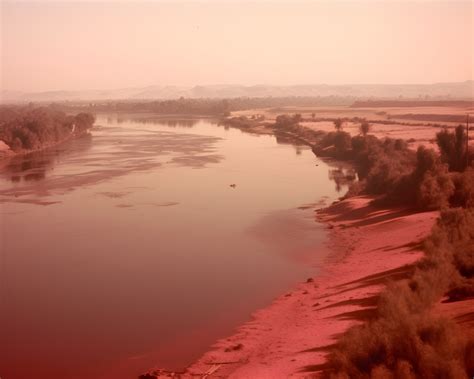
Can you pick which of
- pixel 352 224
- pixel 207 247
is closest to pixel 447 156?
pixel 352 224

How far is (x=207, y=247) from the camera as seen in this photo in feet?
58.5

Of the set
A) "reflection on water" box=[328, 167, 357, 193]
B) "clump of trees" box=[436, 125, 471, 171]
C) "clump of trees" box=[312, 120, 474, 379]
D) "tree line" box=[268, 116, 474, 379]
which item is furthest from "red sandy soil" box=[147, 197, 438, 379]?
"reflection on water" box=[328, 167, 357, 193]

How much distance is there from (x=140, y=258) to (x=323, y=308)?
6548 mm

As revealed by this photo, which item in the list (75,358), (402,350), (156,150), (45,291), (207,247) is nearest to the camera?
(402,350)

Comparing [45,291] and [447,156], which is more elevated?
[447,156]

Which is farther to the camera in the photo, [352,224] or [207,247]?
Result: [352,224]

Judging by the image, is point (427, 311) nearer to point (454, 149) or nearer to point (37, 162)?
point (454, 149)

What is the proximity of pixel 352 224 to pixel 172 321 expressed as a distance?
384 inches

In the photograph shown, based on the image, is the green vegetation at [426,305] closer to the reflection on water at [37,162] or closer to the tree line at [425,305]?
the tree line at [425,305]

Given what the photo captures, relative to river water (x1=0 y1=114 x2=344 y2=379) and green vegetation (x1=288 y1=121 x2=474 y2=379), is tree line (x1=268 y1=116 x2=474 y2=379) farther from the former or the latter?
river water (x1=0 y1=114 x2=344 y2=379)

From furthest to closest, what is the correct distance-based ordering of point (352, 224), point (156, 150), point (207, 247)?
point (156, 150)
point (352, 224)
point (207, 247)

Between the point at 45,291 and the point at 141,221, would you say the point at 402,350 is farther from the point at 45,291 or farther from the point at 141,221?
the point at 141,221

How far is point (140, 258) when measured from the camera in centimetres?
1677

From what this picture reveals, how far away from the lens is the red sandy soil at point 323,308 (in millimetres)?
9961
